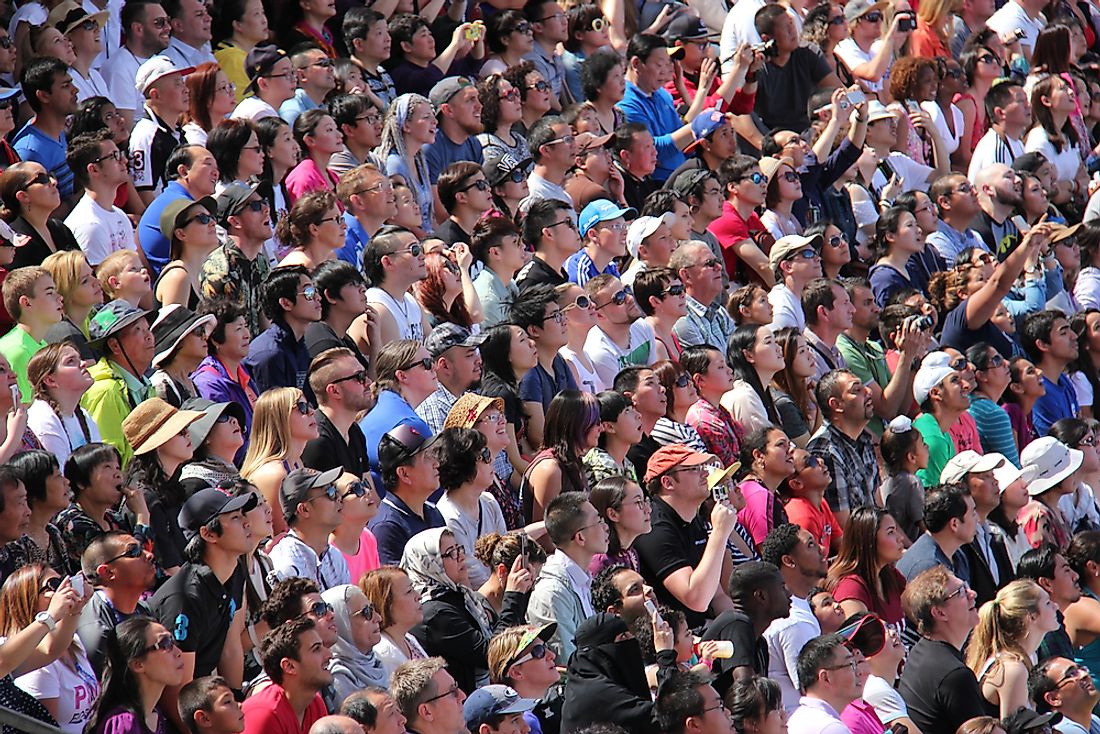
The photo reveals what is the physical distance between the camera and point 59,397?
838 cm

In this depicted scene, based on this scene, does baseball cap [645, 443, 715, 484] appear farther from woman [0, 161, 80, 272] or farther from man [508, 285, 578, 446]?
woman [0, 161, 80, 272]

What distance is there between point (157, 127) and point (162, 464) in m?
3.50

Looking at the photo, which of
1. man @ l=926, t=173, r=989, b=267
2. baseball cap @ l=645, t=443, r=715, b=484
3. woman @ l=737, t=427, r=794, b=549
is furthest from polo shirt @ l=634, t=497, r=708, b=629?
man @ l=926, t=173, r=989, b=267

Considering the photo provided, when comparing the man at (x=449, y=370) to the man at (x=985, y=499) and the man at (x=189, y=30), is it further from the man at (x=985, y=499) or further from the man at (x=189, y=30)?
the man at (x=189, y=30)

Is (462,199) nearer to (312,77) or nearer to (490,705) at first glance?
(312,77)

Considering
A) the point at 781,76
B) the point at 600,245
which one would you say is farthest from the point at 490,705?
the point at 781,76

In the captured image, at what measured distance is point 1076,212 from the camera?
50.9 feet

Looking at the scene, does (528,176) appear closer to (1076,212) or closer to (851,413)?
(851,413)

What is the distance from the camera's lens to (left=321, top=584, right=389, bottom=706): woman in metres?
7.55

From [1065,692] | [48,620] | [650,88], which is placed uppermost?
[48,620]

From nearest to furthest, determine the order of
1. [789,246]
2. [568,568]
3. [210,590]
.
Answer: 1. [210,590]
2. [568,568]
3. [789,246]

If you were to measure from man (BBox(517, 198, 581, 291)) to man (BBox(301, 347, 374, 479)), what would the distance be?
2.14 m

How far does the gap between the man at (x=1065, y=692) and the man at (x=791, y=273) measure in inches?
110

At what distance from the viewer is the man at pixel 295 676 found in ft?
23.4
